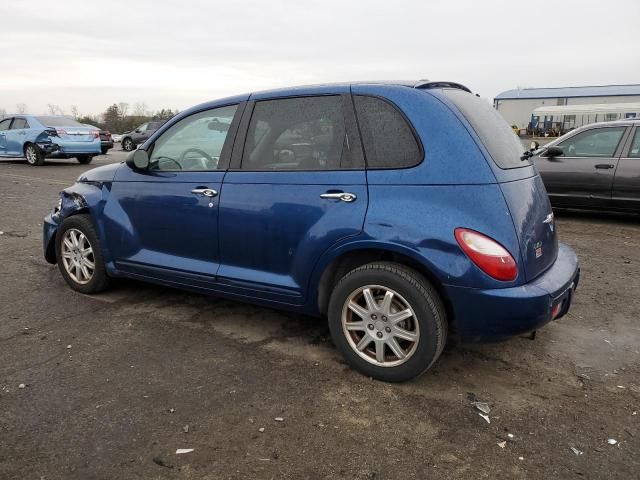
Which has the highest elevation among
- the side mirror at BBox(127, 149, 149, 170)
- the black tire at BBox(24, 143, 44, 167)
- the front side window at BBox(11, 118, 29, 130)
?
the front side window at BBox(11, 118, 29, 130)

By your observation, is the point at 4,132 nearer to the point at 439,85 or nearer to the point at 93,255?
the point at 93,255

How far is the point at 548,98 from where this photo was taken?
63031 millimetres

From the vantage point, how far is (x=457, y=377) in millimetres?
3262

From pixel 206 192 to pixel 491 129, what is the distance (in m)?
1.94

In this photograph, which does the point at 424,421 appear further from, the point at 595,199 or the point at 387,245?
the point at 595,199

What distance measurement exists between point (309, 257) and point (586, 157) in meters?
6.15

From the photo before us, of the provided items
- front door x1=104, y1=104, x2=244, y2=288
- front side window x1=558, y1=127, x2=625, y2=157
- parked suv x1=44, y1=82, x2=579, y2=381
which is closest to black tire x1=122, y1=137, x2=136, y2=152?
front side window x1=558, y1=127, x2=625, y2=157

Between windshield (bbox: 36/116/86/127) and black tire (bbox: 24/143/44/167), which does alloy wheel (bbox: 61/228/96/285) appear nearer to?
black tire (bbox: 24/143/44/167)

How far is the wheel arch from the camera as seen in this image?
300 centimetres

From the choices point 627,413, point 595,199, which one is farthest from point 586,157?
point 627,413

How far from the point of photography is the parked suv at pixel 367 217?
2.90m

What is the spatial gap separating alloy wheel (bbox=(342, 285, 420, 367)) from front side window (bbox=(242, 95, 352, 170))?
0.82m

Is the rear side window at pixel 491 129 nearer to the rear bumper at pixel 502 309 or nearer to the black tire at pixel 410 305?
the rear bumper at pixel 502 309

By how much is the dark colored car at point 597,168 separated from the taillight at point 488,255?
16.5ft
